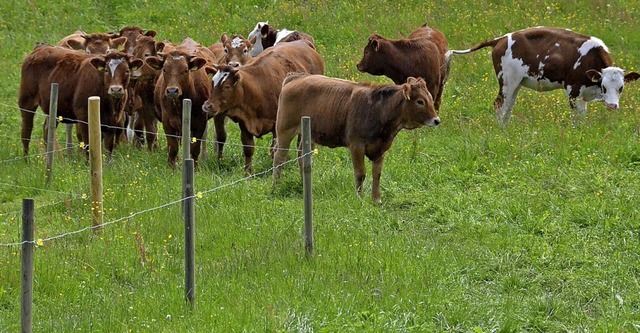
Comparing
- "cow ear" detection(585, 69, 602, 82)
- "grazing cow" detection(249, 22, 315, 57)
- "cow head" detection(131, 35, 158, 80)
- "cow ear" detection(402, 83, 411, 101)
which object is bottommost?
"grazing cow" detection(249, 22, 315, 57)

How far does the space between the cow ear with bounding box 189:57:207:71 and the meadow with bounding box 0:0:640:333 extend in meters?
1.36

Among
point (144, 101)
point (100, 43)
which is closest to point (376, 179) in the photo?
point (144, 101)

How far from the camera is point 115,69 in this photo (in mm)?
14391

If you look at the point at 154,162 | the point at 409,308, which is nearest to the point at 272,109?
the point at 154,162

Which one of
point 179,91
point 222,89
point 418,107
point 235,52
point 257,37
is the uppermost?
point 418,107

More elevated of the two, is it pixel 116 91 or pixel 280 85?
pixel 280 85

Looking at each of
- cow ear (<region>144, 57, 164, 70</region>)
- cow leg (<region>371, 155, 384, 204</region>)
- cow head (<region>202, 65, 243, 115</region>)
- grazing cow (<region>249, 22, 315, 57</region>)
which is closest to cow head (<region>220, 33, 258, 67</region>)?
grazing cow (<region>249, 22, 315, 57</region>)

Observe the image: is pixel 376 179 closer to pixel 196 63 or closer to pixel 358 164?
pixel 358 164

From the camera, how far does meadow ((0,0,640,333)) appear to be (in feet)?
26.4

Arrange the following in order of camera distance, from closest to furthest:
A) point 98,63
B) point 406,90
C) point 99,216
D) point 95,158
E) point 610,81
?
point 95,158 → point 99,216 → point 406,90 → point 98,63 → point 610,81

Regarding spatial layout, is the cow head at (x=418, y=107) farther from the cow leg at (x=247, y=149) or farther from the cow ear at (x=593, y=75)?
the cow ear at (x=593, y=75)

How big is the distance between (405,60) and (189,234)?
1016cm

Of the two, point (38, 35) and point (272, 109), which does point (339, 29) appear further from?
point (272, 109)

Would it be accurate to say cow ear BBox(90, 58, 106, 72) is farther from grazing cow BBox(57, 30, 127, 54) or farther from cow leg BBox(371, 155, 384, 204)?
cow leg BBox(371, 155, 384, 204)
